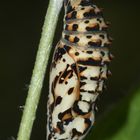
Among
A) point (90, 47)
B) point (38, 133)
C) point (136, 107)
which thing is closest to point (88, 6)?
point (90, 47)

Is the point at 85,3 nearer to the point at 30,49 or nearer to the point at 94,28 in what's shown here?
the point at 94,28

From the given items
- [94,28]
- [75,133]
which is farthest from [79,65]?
[75,133]

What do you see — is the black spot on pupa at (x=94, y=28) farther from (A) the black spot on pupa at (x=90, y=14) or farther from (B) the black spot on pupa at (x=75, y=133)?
(B) the black spot on pupa at (x=75, y=133)

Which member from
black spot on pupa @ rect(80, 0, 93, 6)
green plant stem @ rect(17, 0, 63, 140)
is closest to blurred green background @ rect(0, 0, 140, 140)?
black spot on pupa @ rect(80, 0, 93, 6)

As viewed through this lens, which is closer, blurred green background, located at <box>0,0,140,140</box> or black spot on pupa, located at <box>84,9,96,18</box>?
black spot on pupa, located at <box>84,9,96,18</box>

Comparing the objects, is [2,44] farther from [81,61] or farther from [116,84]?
[81,61]

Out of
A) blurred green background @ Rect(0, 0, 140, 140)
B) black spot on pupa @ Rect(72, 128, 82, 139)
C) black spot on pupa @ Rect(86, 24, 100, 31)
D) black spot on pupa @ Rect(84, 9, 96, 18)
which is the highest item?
black spot on pupa @ Rect(84, 9, 96, 18)

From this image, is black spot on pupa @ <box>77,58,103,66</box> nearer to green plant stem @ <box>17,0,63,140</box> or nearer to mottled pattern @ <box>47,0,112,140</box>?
Result: mottled pattern @ <box>47,0,112,140</box>
